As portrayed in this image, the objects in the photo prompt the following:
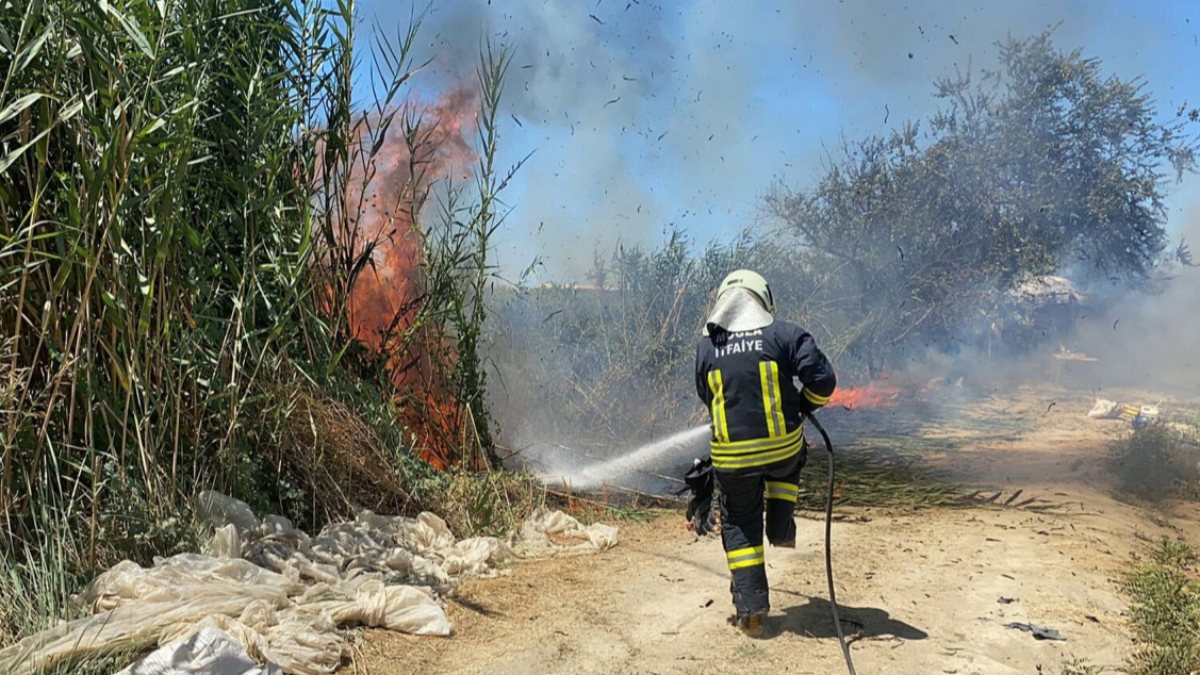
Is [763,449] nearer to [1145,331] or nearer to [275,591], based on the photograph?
[275,591]

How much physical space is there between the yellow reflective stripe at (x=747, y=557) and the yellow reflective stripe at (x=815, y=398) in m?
0.73

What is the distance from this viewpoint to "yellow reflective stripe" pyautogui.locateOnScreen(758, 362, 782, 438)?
421 centimetres

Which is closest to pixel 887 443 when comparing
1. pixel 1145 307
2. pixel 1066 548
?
pixel 1066 548

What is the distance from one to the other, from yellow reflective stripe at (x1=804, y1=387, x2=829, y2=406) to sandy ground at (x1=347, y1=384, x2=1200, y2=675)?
43.7 inches

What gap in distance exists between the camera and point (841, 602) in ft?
15.9

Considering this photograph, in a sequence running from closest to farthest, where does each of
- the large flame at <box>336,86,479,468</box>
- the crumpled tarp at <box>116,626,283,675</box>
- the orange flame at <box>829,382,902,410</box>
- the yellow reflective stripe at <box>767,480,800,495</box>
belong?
the crumpled tarp at <box>116,626,283,675</box>
the yellow reflective stripe at <box>767,480,800,495</box>
the large flame at <box>336,86,479,468</box>
the orange flame at <box>829,382,902,410</box>

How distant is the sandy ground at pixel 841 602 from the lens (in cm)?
397

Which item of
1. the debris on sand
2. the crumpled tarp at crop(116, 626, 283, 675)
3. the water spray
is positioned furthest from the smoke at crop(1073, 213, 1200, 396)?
the crumpled tarp at crop(116, 626, 283, 675)

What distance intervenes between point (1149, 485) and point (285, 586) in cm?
822

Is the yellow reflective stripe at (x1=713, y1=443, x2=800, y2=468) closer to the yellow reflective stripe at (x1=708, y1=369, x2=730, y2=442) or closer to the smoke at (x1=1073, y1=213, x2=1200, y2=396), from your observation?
the yellow reflective stripe at (x1=708, y1=369, x2=730, y2=442)

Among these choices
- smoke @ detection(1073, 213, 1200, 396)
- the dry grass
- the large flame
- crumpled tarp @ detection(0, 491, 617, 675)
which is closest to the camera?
crumpled tarp @ detection(0, 491, 617, 675)

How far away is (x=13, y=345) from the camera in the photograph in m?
3.87

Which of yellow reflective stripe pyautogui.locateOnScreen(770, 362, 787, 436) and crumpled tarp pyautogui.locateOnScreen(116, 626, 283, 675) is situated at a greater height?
yellow reflective stripe pyautogui.locateOnScreen(770, 362, 787, 436)

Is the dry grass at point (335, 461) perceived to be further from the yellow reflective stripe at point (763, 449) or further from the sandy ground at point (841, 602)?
the yellow reflective stripe at point (763, 449)
